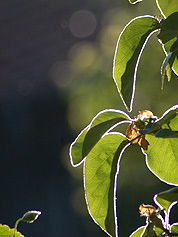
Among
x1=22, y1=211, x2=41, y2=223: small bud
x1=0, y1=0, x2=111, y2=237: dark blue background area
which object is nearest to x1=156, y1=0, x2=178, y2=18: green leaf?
x1=22, y1=211, x2=41, y2=223: small bud

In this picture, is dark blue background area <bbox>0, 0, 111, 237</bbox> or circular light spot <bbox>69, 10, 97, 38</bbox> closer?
dark blue background area <bbox>0, 0, 111, 237</bbox>

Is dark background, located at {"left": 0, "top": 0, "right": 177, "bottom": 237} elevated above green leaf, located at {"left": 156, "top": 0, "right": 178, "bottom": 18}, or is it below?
below

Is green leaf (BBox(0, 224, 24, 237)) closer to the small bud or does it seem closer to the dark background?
the small bud

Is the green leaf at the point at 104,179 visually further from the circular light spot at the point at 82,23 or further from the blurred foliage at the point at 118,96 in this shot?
the circular light spot at the point at 82,23

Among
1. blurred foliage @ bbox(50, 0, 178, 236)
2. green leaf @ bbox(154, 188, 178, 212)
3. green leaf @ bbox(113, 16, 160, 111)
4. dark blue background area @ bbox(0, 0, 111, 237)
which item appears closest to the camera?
green leaf @ bbox(154, 188, 178, 212)

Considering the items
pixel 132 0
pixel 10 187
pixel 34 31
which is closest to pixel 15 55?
pixel 34 31

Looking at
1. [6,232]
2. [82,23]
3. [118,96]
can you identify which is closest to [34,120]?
[82,23]

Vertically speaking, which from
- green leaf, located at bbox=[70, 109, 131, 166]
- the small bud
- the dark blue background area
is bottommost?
the dark blue background area

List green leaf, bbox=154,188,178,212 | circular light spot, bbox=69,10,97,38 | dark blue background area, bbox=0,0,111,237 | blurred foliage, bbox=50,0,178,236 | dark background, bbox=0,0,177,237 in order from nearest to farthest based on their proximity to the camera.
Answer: green leaf, bbox=154,188,178,212, blurred foliage, bbox=50,0,178,236, dark background, bbox=0,0,177,237, dark blue background area, bbox=0,0,111,237, circular light spot, bbox=69,10,97,38

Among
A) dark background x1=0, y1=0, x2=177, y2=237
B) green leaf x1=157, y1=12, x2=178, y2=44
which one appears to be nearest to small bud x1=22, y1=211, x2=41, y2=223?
green leaf x1=157, y1=12, x2=178, y2=44
